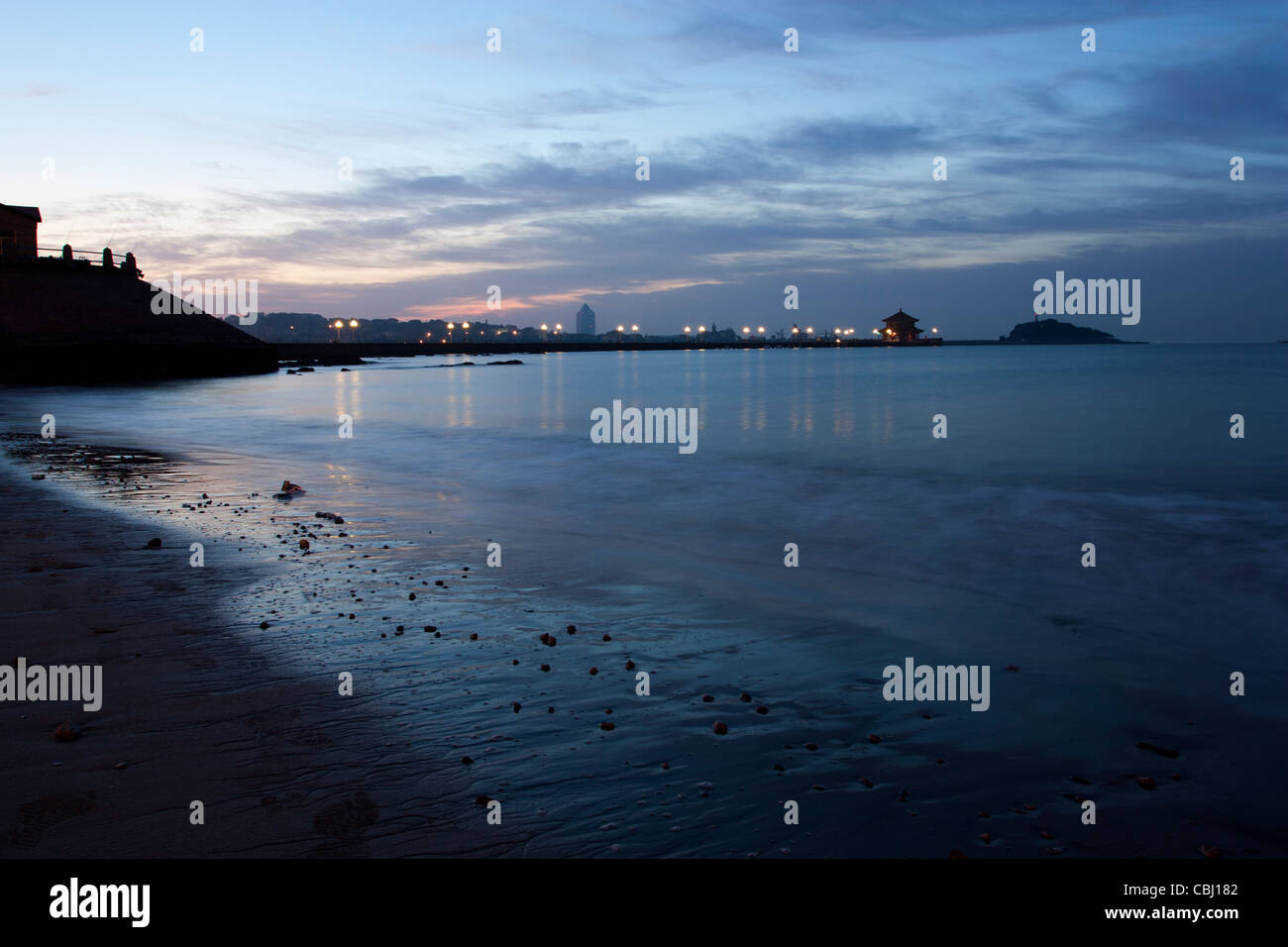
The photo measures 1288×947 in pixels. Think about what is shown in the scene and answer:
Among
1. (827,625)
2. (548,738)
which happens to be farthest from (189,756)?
(827,625)

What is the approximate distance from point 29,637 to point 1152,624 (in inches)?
486

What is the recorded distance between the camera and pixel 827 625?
9.68 meters

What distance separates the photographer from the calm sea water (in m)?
5.52

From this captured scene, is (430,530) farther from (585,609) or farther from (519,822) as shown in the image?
(519,822)

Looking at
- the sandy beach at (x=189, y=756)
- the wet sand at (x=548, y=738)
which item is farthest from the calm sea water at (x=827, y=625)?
the sandy beach at (x=189, y=756)

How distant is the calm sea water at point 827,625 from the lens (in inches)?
217

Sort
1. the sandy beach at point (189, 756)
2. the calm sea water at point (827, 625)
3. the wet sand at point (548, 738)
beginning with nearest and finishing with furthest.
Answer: the sandy beach at point (189, 756), the wet sand at point (548, 738), the calm sea water at point (827, 625)

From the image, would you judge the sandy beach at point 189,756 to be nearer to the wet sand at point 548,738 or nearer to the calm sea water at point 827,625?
the wet sand at point 548,738

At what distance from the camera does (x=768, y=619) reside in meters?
9.81

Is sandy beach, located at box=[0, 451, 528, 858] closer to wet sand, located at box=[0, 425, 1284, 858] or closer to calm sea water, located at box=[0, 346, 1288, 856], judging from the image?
wet sand, located at box=[0, 425, 1284, 858]

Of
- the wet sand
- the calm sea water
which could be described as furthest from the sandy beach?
the calm sea water

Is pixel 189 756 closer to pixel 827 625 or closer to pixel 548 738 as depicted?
pixel 548 738
